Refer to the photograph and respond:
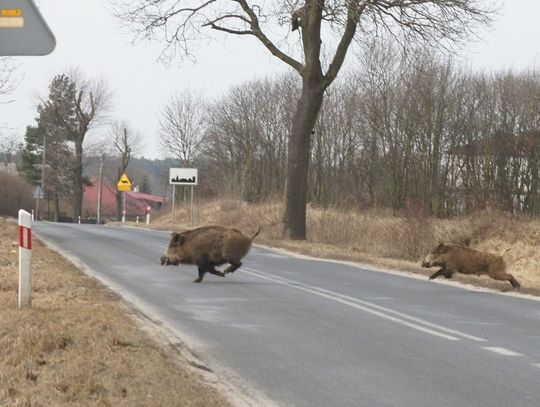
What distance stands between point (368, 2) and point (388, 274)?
1094 centimetres

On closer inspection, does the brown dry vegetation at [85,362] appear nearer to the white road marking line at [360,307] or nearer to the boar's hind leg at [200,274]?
the white road marking line at [360,307]

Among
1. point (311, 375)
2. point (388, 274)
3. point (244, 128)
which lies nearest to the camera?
point (311, 375)

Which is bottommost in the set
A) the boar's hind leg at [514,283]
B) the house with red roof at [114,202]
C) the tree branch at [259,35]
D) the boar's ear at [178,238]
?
the boar's hind leg at [514,283]

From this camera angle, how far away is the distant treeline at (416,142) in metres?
34.7

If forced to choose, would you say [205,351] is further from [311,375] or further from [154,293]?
[154,293]

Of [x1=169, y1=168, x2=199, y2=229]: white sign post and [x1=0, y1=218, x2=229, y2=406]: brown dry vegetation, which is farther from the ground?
[x1=169, y1=168, x2=199, y2=229]: white sign post

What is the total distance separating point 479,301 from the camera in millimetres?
11477

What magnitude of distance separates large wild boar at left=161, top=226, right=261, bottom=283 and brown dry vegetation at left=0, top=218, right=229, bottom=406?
334 cm

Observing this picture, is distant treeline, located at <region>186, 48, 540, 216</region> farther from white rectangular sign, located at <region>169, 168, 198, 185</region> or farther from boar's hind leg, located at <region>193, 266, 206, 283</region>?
boar's hind leg, located at <region>193, 266, 206, 283</region>

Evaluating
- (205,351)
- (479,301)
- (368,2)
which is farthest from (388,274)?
(368,2)

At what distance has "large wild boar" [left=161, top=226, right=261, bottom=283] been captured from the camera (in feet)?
41.6

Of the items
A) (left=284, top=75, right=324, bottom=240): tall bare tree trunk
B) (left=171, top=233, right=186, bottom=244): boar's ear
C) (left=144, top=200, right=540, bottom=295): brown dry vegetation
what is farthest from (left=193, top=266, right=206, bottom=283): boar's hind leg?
(left=284, top=75, right=324, bottom=240): tall bare tree trunk

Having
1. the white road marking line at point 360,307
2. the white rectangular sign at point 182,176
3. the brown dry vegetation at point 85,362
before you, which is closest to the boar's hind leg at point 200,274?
the white road marking line at point 360,307

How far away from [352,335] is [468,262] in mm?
5489
